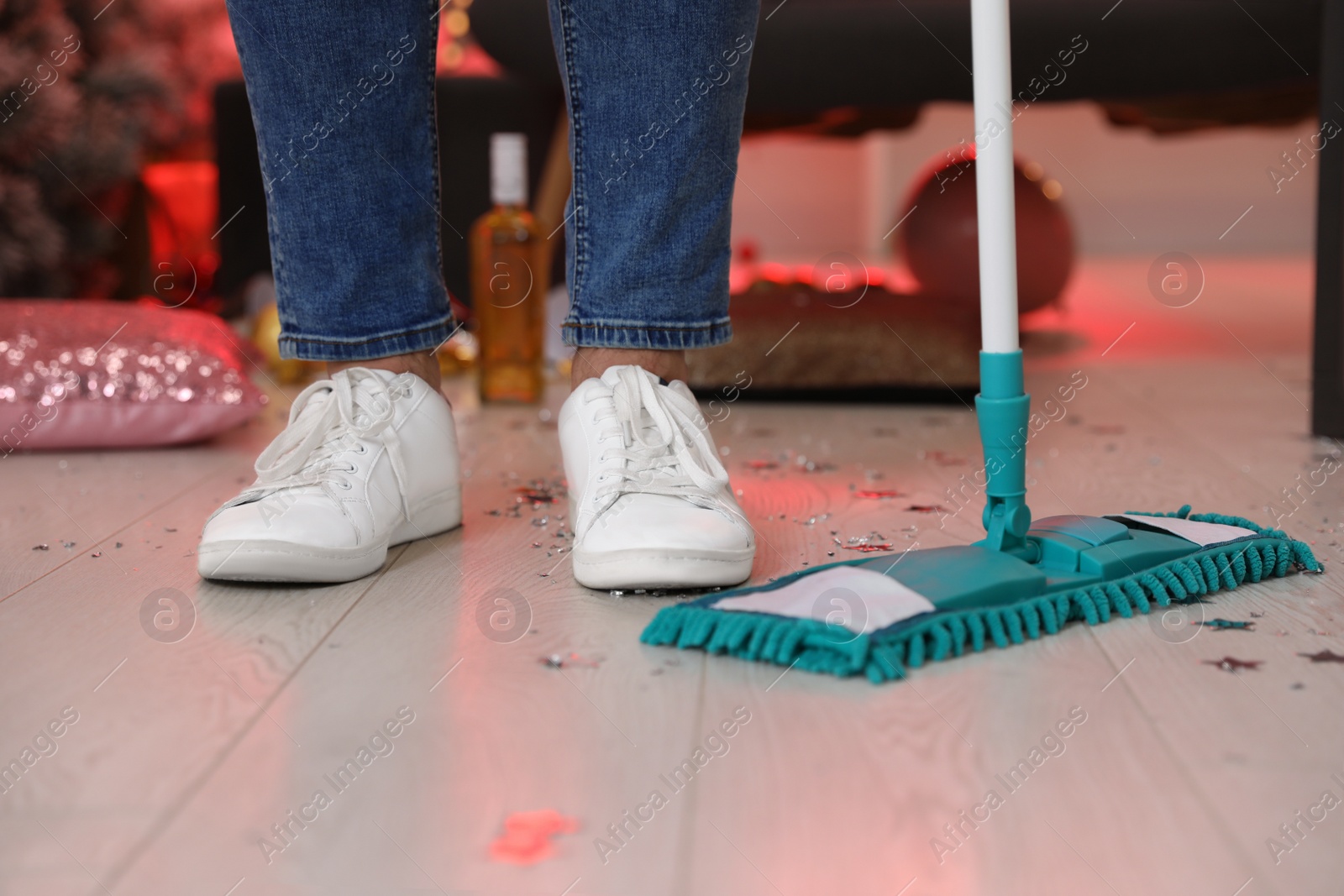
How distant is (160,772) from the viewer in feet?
1.60

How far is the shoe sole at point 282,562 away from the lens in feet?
2.33

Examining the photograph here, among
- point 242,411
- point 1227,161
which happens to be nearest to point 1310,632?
point 242,411

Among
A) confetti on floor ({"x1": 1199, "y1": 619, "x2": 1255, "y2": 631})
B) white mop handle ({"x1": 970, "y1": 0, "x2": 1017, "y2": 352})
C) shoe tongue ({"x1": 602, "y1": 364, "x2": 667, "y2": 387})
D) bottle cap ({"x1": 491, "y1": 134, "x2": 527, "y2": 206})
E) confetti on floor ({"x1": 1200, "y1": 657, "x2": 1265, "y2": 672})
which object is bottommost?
confetti on floor ({"x1": 1200, "y1": 657, "x2": 1265, "y2": 672})

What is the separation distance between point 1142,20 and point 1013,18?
0.53 ft

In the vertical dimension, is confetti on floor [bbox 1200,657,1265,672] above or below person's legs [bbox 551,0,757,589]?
below

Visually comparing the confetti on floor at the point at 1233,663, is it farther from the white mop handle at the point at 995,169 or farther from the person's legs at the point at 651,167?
the person's legs at the point at 651,167

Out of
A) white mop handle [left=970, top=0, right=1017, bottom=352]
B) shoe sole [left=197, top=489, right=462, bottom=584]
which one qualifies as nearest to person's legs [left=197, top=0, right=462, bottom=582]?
shoe sole [left=197, top=489, right=462, bottom=584]

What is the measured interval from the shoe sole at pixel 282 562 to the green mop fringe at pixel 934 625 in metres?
0.22

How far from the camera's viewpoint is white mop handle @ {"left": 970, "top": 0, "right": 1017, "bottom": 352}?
0.62 meters

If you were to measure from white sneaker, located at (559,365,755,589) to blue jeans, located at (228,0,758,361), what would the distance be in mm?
40

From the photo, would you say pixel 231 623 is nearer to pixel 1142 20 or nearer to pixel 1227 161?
pixel 1142 20

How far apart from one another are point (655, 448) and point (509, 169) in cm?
81

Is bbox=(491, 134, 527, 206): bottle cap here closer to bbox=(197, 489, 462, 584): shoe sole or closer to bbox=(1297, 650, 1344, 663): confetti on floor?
bbox=(197, 489, 462, 584): shoe sole

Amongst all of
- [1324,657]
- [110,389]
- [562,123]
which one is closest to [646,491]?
[1324,657]
